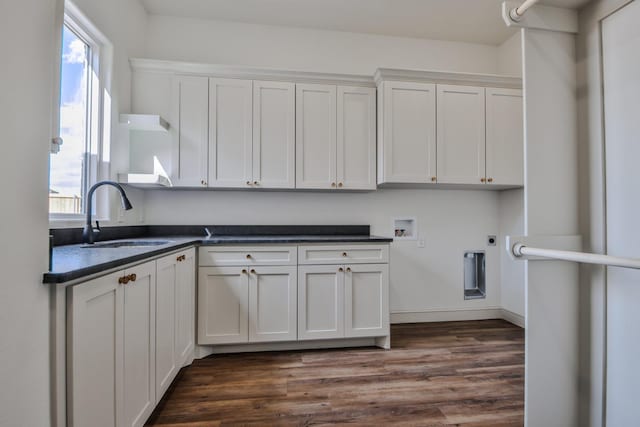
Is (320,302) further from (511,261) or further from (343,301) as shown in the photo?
(511,261)

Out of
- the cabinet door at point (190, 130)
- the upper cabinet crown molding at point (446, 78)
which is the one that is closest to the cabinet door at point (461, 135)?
the upper cabinet crown molding at point (446, 78)

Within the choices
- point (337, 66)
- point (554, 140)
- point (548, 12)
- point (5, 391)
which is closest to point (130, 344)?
point (5, 391)

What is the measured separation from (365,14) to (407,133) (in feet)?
4.01

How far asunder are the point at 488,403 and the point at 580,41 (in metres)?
1.84

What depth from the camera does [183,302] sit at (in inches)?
78.8

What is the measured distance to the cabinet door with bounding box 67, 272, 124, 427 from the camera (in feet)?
3.01

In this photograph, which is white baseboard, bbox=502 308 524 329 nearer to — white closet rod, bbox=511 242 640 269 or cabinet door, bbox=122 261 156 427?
white closet rod, bbox=511 242 640 269

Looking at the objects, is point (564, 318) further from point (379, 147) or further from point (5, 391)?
point (379, 147)

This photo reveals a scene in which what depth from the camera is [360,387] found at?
187 cm

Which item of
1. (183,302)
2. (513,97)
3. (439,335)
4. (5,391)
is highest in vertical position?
(513,97)

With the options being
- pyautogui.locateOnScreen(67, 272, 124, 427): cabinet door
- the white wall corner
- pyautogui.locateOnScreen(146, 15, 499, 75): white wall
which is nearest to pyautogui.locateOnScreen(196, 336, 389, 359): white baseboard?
pyautogui.locateOnScreen(67, 272, 124, 427): cabinet door

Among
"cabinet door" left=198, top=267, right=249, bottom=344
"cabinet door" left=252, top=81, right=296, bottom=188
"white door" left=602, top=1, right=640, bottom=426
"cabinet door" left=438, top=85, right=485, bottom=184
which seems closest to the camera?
"white door" left=602, top=1, right=640, bottom=426

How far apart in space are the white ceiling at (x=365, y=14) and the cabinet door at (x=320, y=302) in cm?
235

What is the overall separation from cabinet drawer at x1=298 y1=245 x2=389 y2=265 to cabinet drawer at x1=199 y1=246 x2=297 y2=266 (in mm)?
106
